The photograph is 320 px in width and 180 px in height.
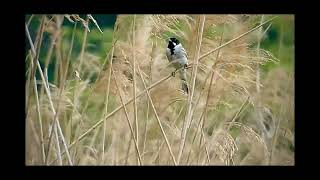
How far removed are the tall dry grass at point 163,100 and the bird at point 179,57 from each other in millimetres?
29

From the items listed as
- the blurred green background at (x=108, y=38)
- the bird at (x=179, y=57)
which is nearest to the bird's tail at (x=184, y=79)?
the bird at (x=179, y=57)

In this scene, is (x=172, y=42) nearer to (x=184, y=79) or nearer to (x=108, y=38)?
(x=184, y=79)

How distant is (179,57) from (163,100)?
8.5 inches

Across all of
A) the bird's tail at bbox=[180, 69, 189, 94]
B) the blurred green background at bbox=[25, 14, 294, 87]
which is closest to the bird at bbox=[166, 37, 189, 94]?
the bird's tail at bbox=[180, 69, 189, 94]

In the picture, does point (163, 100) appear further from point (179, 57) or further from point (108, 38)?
point (108, 38)

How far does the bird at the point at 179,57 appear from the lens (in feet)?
7.98

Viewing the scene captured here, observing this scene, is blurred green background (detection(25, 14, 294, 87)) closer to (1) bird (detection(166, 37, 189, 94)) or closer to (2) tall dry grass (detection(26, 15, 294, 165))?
(2) tall dry grass (detection(26, 15, 294, 165))

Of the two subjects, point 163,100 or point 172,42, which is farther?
point 172,42

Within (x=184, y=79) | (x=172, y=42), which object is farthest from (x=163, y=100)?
(x=172, y=42)

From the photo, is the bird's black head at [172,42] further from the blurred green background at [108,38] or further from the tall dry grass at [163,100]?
the blurred green background at [108,38]

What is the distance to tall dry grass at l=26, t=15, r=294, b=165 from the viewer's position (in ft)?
7.43

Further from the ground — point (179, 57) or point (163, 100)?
point (179, 57)

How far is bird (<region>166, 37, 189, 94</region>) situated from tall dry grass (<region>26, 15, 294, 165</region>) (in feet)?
0.09

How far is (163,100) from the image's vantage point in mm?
2385
